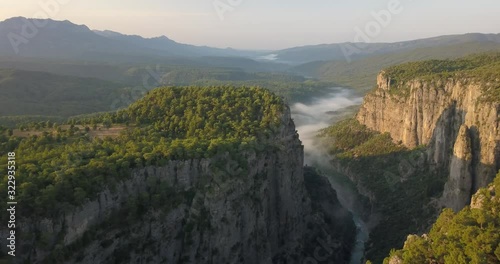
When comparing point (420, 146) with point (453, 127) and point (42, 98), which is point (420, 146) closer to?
point (453, 127)

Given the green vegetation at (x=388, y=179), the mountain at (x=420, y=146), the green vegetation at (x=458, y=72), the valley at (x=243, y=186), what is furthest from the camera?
the green vegetation at (x=388, y=179)

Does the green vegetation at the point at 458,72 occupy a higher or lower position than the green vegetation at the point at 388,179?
higher

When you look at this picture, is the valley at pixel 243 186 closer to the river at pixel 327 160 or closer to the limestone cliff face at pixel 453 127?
the limestone cliff face at pixel 453 127

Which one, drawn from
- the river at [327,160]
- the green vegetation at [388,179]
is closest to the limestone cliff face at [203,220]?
the green vegetation at [388,179]

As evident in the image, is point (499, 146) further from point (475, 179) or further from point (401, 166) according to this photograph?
point (401, 166)

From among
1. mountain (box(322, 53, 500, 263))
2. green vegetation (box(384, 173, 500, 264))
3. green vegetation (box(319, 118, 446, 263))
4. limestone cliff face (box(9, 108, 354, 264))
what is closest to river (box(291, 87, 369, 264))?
mountain (box(322, 53, 500, 263))

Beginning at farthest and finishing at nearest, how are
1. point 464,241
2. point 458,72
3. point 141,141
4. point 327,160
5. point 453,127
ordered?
point 327,160, point 458,72, point 453,127, point 141,141, point 464,241

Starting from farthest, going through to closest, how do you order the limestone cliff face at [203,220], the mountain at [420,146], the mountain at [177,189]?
the mountain at [420,146] → the limestone cliff face at [203,220] → the mountain at [177,189]

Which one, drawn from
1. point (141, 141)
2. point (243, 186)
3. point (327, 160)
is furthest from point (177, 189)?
point (327, 160)
